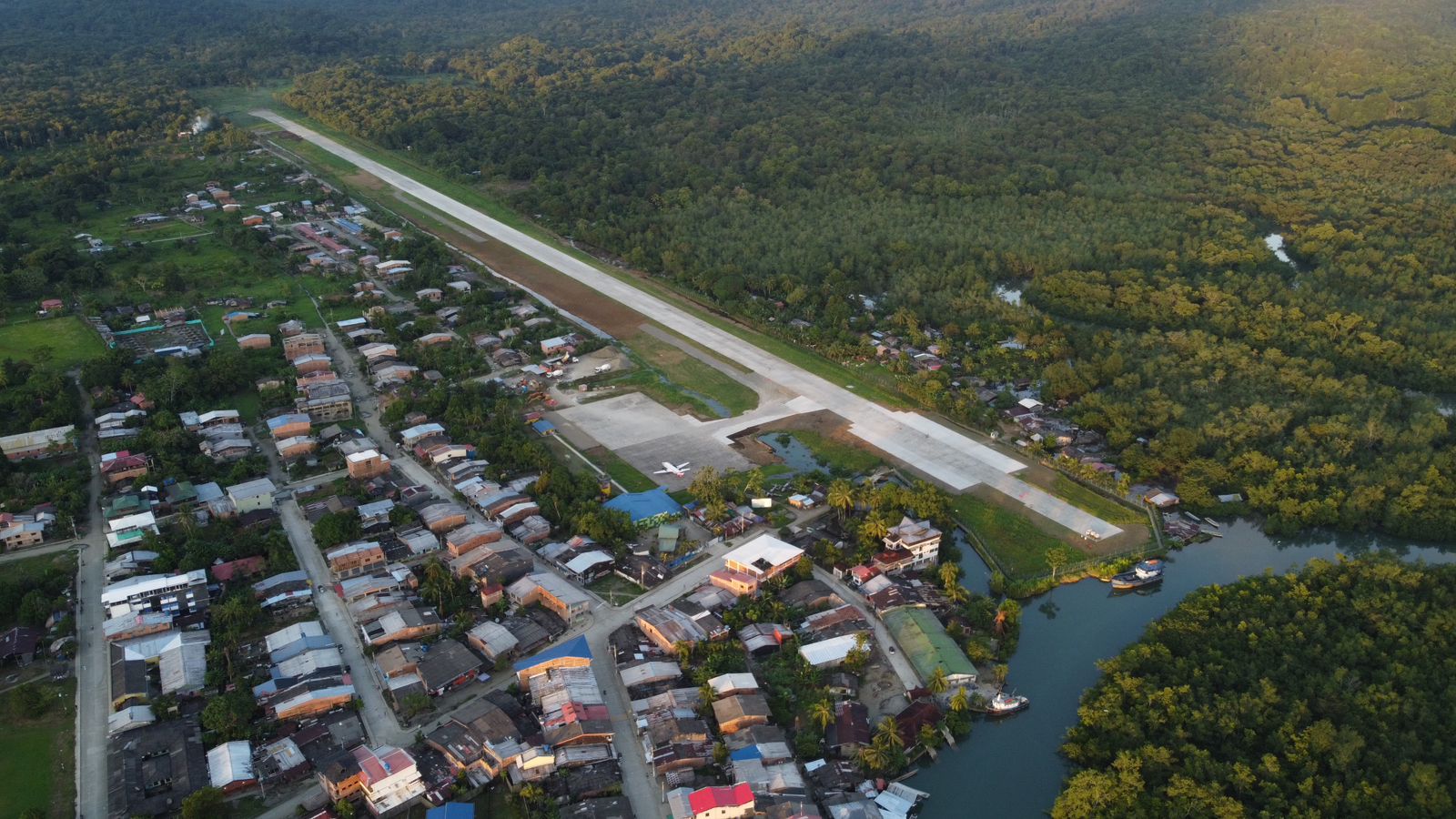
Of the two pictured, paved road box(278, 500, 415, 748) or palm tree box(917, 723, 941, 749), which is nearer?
palm tree box(917, 723, 941, 749)

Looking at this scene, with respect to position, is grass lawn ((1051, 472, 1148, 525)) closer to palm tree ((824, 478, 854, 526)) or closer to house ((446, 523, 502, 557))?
palm tree ((824, 478, 854, 526))

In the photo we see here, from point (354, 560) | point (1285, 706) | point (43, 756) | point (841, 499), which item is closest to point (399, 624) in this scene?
point (354, 560)

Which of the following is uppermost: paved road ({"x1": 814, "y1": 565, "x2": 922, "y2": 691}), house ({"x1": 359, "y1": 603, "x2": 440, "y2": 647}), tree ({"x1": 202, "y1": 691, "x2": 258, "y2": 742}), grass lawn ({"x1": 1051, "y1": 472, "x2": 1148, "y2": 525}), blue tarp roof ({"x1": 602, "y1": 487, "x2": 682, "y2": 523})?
tree ({"x1": 202, "y1": 691, "x2": 258, "y2": 742})

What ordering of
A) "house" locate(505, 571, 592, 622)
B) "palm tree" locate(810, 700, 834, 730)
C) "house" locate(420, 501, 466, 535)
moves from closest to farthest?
"palm tree" locate(810, 700, 834, 730) < "house" locate(505, 571, 592, 622) < "house" locate(420, 501, 466, 535)

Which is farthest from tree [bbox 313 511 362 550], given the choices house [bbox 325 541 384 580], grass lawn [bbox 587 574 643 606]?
grass lawn [bbox 587 574 643 606]

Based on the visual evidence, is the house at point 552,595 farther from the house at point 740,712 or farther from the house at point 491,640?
the house at point 740,712

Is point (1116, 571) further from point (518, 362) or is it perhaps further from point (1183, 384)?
point (518, 362)

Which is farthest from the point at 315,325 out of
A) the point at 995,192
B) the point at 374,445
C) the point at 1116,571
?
the point at 995,192
